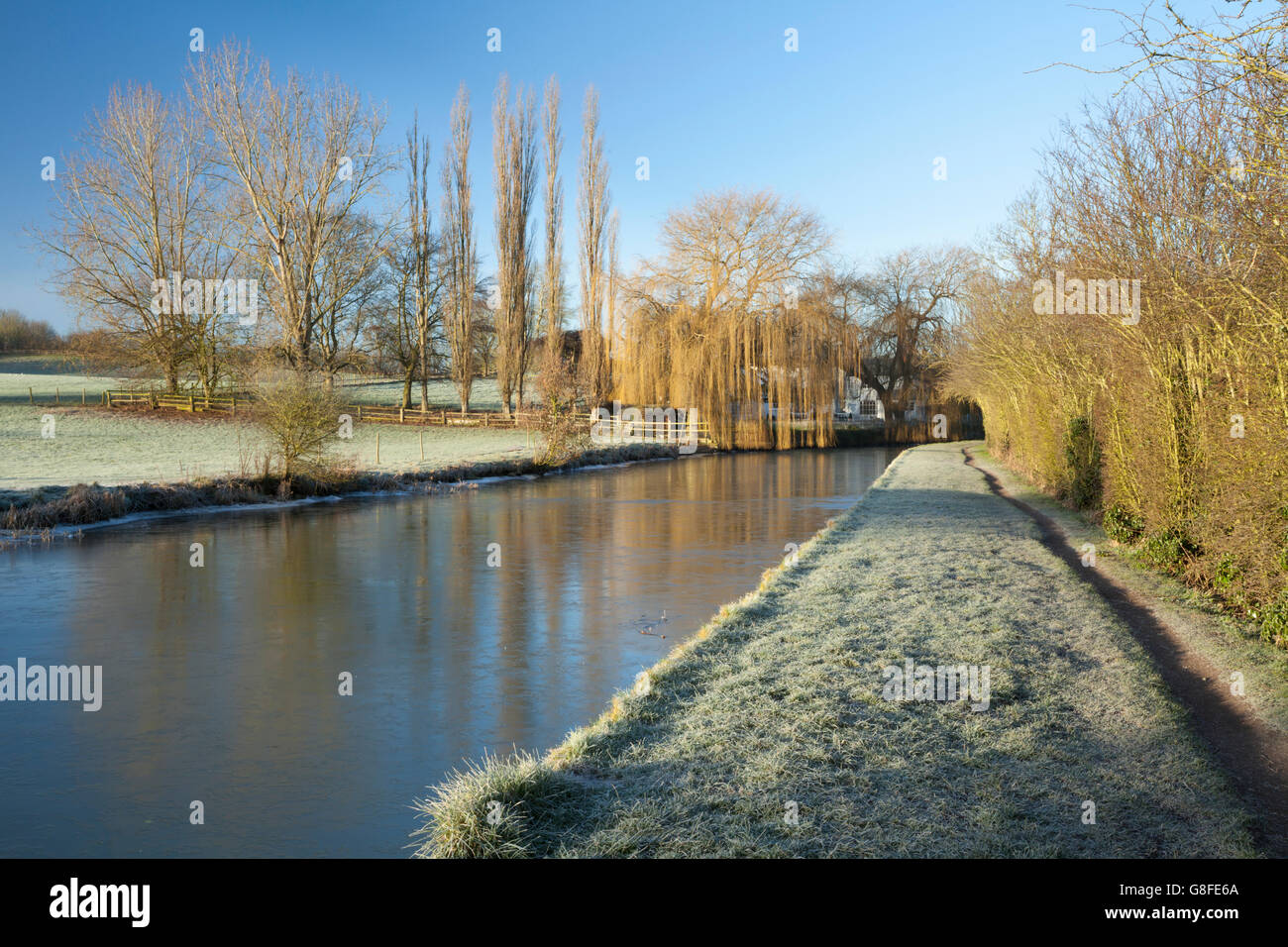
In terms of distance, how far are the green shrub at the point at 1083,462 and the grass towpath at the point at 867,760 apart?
9.32 metres

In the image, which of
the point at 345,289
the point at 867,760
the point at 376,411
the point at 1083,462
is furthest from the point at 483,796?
the point at 376,411

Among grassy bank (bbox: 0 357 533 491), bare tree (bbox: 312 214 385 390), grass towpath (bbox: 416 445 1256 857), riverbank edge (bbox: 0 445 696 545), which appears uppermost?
bare tree (bbox: 312 214 385 390)

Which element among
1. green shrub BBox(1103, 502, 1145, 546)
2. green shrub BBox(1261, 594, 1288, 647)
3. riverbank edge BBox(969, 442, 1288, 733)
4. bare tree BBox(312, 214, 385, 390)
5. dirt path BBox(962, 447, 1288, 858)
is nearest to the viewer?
dirt path BBox(962, 447, 1288, 858)

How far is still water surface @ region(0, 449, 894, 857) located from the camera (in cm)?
466

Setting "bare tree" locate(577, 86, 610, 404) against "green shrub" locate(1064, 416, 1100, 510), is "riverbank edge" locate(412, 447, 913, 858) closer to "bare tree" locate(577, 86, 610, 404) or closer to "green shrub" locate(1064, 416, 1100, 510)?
"green shrub" locate(1064, 416, 1100, 510)

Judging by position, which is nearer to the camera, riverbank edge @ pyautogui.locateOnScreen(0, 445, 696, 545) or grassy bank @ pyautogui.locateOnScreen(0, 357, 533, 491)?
riverbank edge @ pyautogui.locateOnScreen(0, 445, 696, 545)

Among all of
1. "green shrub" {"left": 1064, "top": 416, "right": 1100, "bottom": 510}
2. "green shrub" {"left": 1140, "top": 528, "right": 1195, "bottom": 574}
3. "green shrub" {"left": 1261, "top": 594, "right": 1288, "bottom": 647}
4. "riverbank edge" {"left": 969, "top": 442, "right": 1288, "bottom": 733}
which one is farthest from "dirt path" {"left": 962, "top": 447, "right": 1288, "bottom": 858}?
"green shrub" {"left": 1064, "top": 416, "right": 1100, "bottom": 510}

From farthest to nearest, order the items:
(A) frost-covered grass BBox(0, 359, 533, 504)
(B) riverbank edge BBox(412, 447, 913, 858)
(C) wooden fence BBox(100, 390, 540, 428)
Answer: (C) wooden fence BBox(100, 390, 540, 428), (A) frost-covered grass BBox(0, 359, 533, 504), (B) riverbank edge BBox(412, 447, 913, 858)

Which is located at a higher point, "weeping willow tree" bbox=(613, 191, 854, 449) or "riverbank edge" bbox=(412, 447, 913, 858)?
"weeping willow tree" bbox=(613, 191, 854, 449)

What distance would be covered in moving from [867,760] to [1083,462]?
14.2 meters

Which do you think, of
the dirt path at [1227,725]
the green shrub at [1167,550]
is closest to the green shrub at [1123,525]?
the green shrub at [1167,550]

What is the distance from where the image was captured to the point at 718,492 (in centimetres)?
2444

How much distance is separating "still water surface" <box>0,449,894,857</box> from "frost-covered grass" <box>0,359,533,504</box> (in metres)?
7.89
